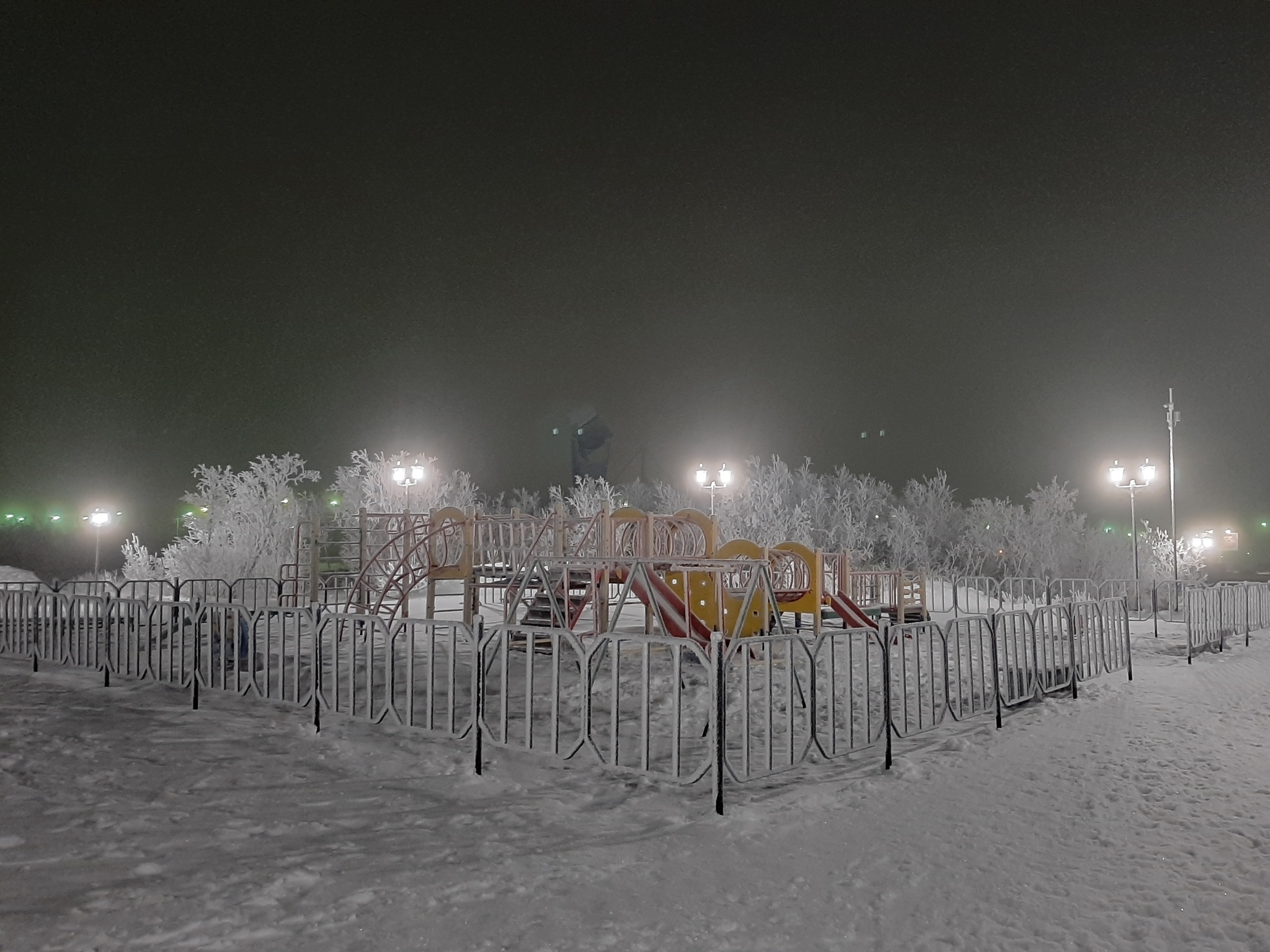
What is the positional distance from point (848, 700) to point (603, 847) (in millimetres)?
3096

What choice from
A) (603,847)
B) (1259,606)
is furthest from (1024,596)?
(603,847)

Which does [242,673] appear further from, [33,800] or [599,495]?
[599,495]

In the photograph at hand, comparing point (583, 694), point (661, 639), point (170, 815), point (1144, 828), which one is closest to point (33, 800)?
point (170, 815)

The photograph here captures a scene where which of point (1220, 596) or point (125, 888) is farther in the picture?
point (1220, 596)

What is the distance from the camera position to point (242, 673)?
37.6 feet

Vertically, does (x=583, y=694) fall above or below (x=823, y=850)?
above

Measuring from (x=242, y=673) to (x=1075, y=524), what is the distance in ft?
163

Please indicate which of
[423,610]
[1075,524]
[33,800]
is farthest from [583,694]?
[1075,524]

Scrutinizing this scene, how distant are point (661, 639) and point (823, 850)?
66.5 inches

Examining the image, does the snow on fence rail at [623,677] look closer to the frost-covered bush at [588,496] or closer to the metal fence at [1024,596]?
the metal fence at [1024,596]

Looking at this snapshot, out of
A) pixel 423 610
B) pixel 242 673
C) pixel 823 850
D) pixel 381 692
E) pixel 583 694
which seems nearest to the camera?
pixel 823 850

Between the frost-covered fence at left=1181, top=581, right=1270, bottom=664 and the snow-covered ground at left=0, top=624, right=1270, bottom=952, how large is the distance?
7.22 meters

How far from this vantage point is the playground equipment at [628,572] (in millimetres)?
11469

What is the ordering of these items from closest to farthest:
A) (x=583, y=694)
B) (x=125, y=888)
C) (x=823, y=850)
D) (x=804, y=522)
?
(x=125, y=888)
(x=823, y=850)
(x=583, y=694)
(x=804, y=522)
